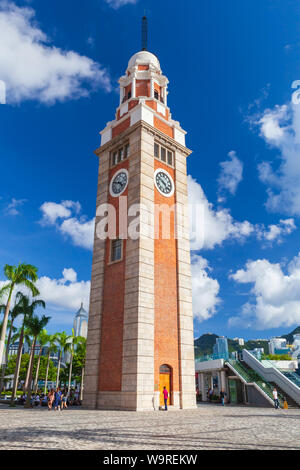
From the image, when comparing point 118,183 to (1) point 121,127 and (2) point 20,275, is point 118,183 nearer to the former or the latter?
(1) point 121,127

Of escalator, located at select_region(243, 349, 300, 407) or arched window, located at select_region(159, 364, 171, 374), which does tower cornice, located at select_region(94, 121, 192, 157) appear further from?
escalator, located at select_region(243, 349, 300, 407)

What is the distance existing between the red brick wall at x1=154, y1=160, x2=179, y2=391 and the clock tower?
7 cm

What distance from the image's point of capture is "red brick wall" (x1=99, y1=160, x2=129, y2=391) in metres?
24.3

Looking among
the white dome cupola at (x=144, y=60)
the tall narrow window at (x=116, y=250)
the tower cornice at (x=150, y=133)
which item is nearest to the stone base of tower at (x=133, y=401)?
the tall narrow window at (x=116, y=250)

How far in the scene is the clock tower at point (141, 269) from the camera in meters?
23.9

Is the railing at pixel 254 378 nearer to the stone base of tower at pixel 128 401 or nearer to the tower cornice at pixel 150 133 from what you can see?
the stone base of tower at pixel 128 401

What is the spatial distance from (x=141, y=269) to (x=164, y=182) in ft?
29.8

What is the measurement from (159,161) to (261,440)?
24823 millimetres

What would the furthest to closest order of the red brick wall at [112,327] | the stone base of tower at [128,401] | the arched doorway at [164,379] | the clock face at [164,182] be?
1. the clock face at [164,182]
2. the red brick wall at [112,327]
3. the arched doorway at [164,379]
4. the stone base of tower at [128,401]

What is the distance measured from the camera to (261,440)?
9.47 m

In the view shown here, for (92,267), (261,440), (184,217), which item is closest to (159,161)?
(184,217)

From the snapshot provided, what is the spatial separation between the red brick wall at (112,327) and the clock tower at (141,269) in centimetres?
7

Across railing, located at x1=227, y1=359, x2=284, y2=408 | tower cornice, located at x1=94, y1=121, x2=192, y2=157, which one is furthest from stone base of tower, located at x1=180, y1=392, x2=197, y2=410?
tower cornice, located at x1=94, y1=121, x2=192, y2=157
